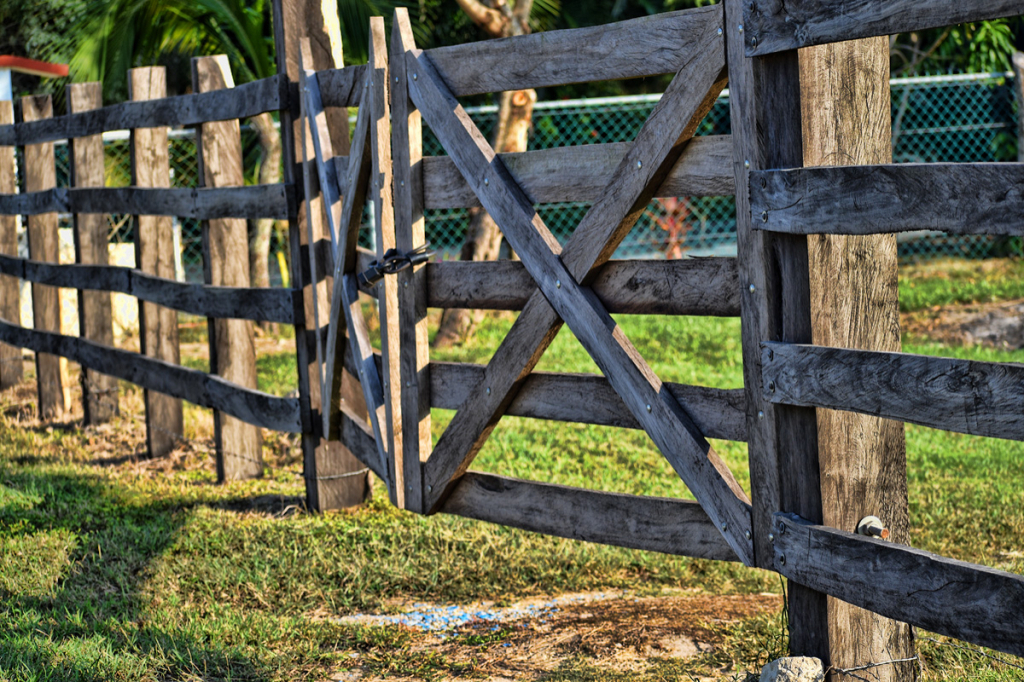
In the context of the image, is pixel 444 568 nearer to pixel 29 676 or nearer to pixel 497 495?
pixel 497 495

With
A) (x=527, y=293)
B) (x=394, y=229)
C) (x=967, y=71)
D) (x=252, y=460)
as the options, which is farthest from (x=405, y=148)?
(x=967, y=71)

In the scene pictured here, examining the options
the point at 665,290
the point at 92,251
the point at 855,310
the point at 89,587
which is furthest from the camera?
the point at 92,251

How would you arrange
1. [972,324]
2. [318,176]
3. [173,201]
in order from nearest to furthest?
[318,176]
[173,201]
[972,324]

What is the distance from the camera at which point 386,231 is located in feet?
13.6

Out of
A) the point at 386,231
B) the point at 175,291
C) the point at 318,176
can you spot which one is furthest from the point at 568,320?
the point at 175,291

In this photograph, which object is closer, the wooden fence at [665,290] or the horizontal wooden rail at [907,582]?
the horizontal wooden rail at [907,582]

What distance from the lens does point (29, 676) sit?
3373 mm

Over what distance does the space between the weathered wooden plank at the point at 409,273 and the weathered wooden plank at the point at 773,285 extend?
150 centimetres

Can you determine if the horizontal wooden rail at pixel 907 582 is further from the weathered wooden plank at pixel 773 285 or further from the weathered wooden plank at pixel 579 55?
the weathered wooden plank at pixel 579 55

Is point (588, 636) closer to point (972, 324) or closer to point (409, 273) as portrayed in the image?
point (409, 273)

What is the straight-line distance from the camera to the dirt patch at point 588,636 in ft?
12.0

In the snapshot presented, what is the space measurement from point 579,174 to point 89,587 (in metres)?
2.82

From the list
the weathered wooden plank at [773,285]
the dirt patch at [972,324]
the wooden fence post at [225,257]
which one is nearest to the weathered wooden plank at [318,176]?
the wooden fence post at [225,257]

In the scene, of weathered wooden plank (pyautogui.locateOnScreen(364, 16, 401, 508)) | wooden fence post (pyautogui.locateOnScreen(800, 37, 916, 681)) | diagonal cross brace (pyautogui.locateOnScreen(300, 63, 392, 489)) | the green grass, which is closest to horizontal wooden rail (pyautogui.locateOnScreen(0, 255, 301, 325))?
diagonal cross brace (pyautogui.locateOnScreen(300, 63, 392, 489))
